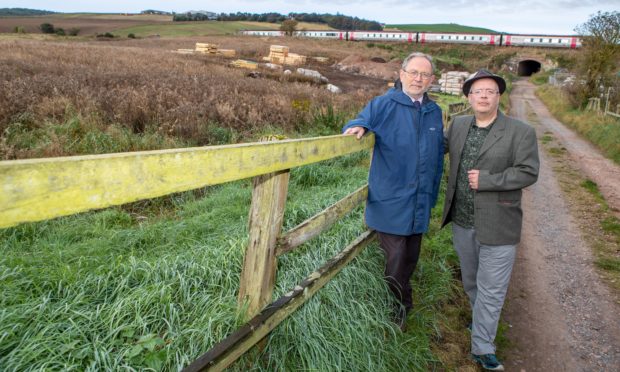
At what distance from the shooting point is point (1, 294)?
2.23m

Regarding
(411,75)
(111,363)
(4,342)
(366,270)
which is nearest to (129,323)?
(111,363)

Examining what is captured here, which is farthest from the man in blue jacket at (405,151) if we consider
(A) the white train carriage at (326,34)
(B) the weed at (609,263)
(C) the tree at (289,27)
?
(C) the tree at (289,27)

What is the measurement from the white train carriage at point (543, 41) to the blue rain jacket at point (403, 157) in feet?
208

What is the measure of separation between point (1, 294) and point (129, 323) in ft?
2.32

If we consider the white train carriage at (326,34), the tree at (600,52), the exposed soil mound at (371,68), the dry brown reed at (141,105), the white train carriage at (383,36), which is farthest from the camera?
the white train carriage at (326,34)

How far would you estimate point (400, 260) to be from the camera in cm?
307

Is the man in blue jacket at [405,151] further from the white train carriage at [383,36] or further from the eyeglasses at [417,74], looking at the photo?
the white train carriage at [383,36]

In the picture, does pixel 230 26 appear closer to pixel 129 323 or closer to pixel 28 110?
pixel 28 110

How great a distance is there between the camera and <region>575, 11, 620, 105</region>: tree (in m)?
19.3

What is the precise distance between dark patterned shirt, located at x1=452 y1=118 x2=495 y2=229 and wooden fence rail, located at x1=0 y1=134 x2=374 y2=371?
80cm

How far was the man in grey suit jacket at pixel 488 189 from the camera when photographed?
9.18ft

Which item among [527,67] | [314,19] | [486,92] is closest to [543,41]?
[527,67]

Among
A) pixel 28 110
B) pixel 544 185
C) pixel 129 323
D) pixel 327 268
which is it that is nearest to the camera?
pixel 129 323

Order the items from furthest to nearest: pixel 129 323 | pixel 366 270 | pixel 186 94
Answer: pixel 186 94 < pixel 366 270 < pixel 129 323
